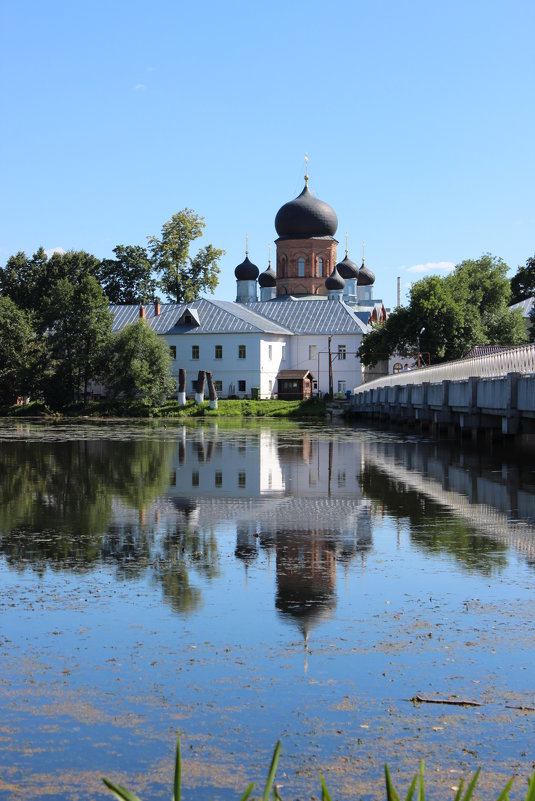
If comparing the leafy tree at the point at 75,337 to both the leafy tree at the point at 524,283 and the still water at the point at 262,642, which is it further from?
the still water at the point at 262,642

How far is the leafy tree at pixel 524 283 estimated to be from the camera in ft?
302

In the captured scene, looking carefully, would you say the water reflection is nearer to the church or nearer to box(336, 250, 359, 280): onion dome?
the church

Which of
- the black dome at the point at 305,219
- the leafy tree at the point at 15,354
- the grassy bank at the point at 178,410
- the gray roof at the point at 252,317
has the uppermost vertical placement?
the black dome at the point at 305,219

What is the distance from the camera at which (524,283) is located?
9625 centimetres

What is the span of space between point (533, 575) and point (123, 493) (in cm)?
987

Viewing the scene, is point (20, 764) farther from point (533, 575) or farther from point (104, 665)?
point (533, 575)

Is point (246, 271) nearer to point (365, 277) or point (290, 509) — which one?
point (365, 277)

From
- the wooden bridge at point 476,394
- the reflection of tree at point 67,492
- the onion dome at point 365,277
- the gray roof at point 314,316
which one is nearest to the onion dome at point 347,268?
the onion dome at point 365,277

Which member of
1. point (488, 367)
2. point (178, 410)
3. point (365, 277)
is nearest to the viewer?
point (488, 367)

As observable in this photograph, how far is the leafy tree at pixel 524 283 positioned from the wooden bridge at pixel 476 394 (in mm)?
44972

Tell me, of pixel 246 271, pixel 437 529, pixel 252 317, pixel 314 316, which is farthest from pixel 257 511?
pixel 246 271

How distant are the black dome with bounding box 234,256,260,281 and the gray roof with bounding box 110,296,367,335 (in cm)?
936

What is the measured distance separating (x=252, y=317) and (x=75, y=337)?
18897 millimetres

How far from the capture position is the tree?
89812 mm
